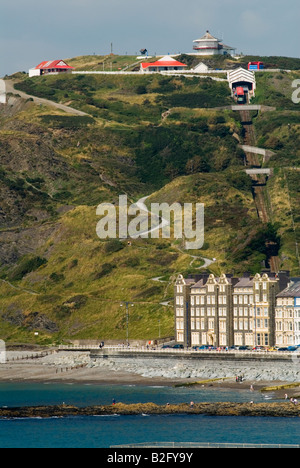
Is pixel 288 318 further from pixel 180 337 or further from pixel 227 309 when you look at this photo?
pixel 180 337

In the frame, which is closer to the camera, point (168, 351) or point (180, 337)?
point (168, 351)

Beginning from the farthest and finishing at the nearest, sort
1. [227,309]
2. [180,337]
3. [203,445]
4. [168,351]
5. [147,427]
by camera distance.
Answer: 1. [180,337]
2. [227,309]
3. [168,351]
4. [147,427]
5. [203,445]

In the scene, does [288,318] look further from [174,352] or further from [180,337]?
[180,337]

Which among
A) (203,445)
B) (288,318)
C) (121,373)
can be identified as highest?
(288,318)

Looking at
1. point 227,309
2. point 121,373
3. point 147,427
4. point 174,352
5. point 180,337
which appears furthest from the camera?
point 180,337

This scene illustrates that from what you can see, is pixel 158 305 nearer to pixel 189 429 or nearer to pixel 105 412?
pixel 105 412

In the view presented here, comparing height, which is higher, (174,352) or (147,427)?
(174,352)

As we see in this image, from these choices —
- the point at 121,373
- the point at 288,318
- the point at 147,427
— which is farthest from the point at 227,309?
the point at 147,427

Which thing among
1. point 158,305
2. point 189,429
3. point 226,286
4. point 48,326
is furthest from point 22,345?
point 189,429
